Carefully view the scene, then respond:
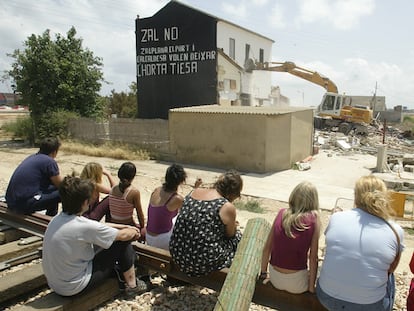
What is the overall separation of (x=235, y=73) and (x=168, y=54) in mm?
4509

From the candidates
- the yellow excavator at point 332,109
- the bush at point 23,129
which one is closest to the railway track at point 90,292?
the bush at point 23,129

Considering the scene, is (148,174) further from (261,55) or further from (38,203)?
(261,55)

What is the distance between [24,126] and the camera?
70.2 feet

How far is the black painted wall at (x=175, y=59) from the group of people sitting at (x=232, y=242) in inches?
761

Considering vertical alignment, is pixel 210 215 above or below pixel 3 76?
below

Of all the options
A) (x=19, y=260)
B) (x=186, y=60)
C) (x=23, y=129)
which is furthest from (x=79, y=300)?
(x=186, y=60)

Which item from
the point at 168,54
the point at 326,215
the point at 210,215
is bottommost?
the point at 326,215

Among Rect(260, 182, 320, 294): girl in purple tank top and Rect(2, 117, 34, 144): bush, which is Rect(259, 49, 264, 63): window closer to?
Rect(2, 117, 34, 144): bush

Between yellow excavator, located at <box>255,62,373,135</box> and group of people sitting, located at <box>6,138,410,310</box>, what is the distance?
25560mm

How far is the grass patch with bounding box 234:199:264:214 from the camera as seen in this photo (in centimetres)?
879

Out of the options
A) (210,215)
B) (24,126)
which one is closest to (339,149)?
(24,126)

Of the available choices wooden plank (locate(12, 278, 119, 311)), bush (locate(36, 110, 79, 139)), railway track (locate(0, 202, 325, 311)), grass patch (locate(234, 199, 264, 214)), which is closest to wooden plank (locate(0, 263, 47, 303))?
railway track (locate(0, 202, 325, 311))

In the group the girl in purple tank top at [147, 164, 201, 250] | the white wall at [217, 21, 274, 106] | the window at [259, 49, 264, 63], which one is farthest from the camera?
the window at [259, 49, 264, 63]

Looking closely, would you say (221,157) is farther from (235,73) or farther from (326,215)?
(235,73)
